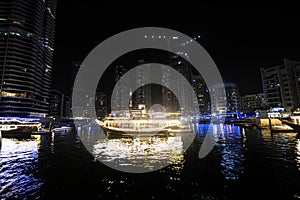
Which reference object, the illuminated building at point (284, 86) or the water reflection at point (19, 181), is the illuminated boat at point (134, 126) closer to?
the water reflection at point (19, 181)

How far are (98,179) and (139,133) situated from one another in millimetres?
30560

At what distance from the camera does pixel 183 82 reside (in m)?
196

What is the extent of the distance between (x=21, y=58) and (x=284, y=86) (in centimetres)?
16877

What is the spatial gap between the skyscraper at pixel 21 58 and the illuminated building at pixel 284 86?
161508mm

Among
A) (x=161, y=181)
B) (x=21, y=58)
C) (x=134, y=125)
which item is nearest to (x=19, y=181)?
(x=161, y=181)

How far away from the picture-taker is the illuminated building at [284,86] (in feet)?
299

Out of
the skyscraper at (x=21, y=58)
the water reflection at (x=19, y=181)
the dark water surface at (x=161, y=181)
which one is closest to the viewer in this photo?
the dark water surface at (x=161, y=181)

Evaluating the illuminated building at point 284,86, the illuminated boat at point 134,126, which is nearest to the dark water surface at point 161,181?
the illuminated boat at point 134,126

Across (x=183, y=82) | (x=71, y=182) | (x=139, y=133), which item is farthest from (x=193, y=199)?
(x=183, y=82)

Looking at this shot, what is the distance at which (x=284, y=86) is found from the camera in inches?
3752

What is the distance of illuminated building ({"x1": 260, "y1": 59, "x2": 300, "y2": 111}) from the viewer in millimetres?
91275

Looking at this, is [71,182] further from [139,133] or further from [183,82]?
[183,82]

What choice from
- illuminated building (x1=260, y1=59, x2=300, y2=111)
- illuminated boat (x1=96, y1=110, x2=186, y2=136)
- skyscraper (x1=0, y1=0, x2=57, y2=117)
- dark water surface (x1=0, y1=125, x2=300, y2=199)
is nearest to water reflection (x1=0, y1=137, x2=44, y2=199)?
dark water surface (x1=0, y1=125, x2=300, y2=199)

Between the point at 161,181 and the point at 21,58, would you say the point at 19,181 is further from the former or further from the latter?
the point at 21,58
